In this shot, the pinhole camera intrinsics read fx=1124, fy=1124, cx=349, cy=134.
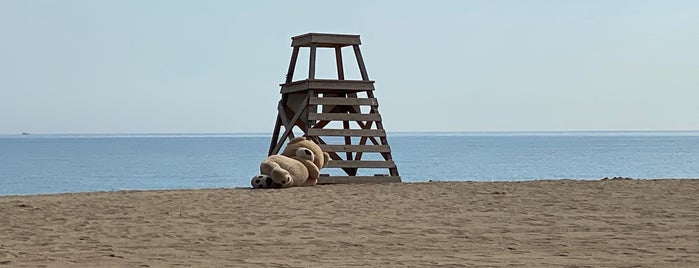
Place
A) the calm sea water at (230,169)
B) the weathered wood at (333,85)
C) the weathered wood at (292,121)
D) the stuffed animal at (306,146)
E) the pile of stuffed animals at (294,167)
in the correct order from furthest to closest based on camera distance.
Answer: the calm sea water at (230,169) → the weathered wood at (292,121) → the weathered wood at (333,85) → the stuffed animal at (306,146) → the pile of stuffed animals at (294,167)

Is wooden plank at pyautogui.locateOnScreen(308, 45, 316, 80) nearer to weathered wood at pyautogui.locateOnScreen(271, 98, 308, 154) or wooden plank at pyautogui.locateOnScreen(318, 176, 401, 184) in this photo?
weathered wood at pyautogui.locateOnScreen(271, 98, 308, 154)

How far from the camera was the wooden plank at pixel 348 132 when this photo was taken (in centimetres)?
1692

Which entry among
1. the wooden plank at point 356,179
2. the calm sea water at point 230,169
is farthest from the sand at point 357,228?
the calm sea water at point 230,169

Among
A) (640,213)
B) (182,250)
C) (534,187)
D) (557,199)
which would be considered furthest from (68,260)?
(534,187)

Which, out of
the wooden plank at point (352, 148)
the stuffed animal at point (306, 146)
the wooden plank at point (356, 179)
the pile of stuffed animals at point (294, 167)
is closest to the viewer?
the pile of stuffed animals at point (294, 167)

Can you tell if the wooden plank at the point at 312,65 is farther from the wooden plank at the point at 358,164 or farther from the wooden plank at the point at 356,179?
the wooden plank at the point at 356,179

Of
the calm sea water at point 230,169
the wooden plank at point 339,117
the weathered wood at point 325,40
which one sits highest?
the weathered wood at point 325,40

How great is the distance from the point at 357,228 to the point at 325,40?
8.38m

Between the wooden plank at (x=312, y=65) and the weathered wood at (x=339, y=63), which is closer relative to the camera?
the wooden plank at (x=312, y=65)

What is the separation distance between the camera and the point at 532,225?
31.7 ft

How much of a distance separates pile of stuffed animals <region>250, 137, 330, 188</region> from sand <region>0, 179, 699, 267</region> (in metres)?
1.08

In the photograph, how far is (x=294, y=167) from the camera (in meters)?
Result: 15.5

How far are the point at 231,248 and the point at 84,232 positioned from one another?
1.70 m

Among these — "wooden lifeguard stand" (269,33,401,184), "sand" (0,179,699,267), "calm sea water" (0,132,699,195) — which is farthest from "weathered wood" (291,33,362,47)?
"calm sea water" (0,132,699,195)
